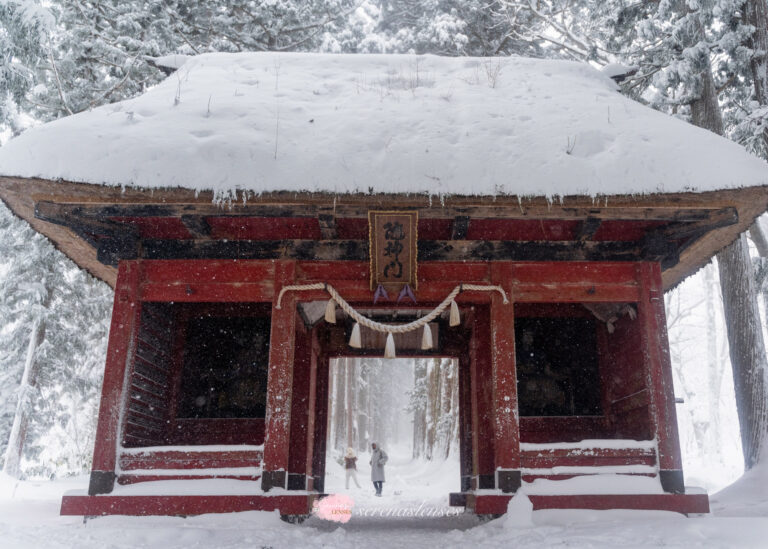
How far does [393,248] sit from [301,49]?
43.3 feet

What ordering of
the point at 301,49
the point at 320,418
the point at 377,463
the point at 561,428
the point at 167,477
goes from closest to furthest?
the point at 167,477
the point at 561,428
the point at 320,418
the point at 377,463
the point at 301,49

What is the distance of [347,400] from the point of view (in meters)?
29.0

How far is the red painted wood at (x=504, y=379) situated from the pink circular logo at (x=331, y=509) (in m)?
3.09

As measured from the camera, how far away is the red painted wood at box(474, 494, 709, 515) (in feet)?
21.0

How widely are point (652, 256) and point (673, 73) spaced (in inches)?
193

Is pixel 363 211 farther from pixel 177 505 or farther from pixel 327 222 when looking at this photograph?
pixel 177 505

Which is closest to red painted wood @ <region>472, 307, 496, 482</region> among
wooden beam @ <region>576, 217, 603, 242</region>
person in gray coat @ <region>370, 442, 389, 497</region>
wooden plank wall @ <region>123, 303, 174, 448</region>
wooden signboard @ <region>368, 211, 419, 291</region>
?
wooden beam @ <region>576, 217, 603, 242</region>

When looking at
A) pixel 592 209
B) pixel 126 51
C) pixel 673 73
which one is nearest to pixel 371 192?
pixel 592 209

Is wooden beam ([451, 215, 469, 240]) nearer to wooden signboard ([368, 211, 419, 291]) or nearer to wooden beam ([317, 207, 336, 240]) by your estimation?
wooden signboard ([368, 211, 419, 291])

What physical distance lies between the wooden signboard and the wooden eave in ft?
0.63

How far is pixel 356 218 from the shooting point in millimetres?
6984

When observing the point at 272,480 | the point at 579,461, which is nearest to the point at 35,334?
the point at 272,480

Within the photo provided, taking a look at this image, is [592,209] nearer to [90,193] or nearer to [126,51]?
[90,193]

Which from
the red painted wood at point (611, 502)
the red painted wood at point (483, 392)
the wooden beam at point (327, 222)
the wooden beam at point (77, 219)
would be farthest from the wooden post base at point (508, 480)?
the wooden beam at point (77, 219)
